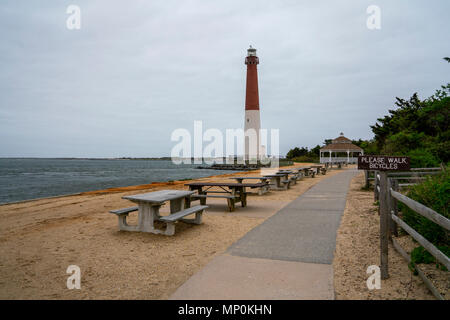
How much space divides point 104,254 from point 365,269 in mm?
3690

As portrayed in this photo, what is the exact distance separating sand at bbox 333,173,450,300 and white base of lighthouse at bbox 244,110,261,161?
3411 centimetres

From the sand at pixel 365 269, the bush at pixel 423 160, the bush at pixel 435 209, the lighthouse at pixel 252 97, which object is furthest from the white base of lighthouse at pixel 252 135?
the bush at pixel 435 209

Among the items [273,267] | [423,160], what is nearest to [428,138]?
[423,160]

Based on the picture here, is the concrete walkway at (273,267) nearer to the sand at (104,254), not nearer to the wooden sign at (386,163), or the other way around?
the sand at (104,254)

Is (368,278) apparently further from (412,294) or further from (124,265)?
Answer: (124,265)

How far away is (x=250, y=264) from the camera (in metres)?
3.89

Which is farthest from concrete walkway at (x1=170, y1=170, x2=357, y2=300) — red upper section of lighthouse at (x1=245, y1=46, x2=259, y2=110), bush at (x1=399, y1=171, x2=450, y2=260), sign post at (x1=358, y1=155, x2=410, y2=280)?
red upper section of lighthouse at (x1=245, y1=46, x2=259, y2=110)

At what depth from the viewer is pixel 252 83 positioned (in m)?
39.2

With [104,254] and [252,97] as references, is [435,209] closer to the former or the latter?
[104,254]

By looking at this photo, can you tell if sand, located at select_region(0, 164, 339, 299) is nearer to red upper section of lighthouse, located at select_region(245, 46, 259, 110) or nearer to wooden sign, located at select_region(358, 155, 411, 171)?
wooden sign, located at select_region(358, 155, 411, 171)

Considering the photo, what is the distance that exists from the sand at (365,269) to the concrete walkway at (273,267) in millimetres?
145

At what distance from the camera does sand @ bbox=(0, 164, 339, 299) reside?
3320 millimetres

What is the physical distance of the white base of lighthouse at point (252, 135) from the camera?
39.7 metres
